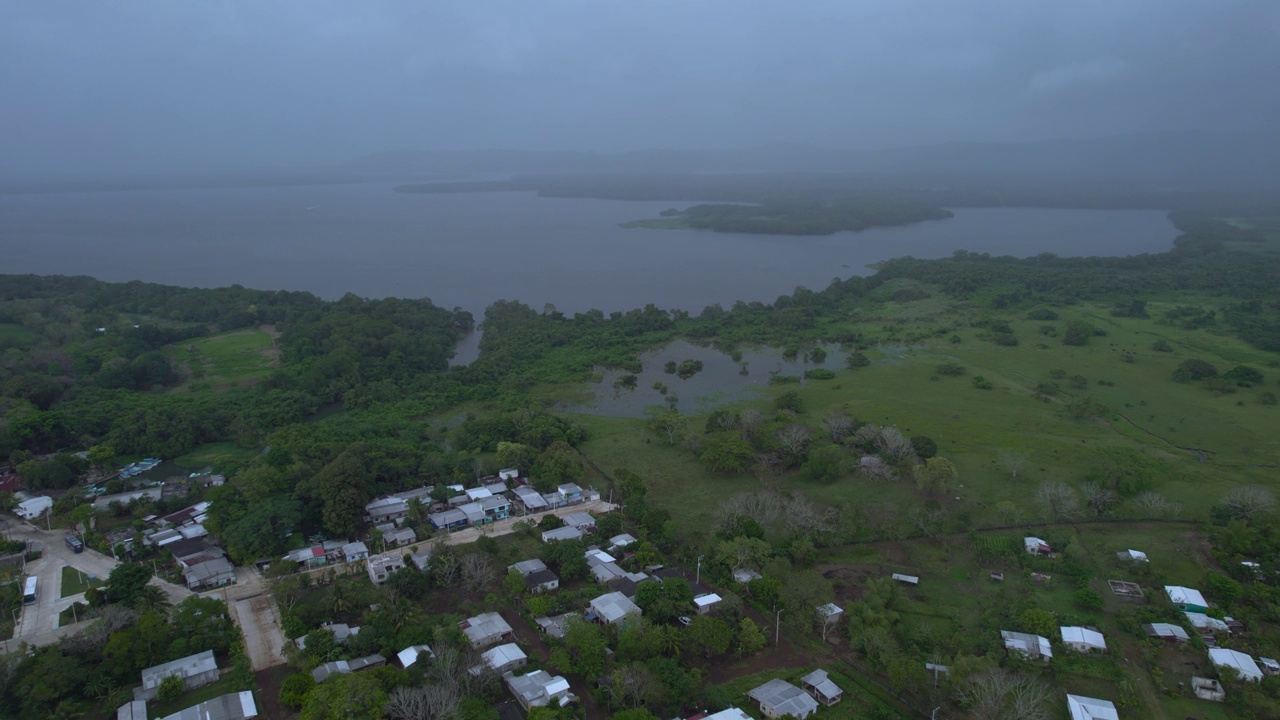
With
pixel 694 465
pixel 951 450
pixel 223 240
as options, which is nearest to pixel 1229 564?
pixel 951 450

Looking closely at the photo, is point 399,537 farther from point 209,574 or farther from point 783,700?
point 783,700

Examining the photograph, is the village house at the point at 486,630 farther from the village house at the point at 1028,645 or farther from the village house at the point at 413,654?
the village house at the point at 1028,645

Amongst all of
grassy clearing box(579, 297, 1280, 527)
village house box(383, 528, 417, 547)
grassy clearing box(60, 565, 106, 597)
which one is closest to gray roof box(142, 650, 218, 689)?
grassy clearing box(60, 565, 106, 597)

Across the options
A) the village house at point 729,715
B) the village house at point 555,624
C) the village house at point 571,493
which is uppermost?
the village house at point 729,715

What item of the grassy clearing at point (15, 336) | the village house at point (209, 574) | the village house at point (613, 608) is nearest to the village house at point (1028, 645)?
the village house at point (613, 608)

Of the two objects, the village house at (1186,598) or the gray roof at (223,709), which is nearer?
the gray roof at (223,709)

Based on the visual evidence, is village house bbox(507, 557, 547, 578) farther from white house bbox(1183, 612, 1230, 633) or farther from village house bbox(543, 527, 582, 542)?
white house bbox(1183, 612, 1230, 633)

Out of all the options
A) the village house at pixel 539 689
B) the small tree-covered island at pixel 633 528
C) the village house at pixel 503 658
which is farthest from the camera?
the village house at pixel 503 658
